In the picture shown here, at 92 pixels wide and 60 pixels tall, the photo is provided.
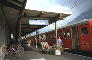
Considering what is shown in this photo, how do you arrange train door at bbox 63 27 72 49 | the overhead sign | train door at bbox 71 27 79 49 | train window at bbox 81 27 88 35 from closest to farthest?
train window at bbox 81 27 88 35 < train door at bbox 71 27 79 49 < train door at bbox 63 27 72 49 < the overhead sign

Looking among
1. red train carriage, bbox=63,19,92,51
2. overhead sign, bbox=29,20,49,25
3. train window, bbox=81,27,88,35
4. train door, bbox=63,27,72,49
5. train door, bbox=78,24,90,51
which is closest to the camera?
red train carriage, bbox=63,19,92,51

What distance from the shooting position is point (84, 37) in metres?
22.4

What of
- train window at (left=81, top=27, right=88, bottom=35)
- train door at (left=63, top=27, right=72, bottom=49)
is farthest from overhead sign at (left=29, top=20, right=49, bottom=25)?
train window at (left=81, top=27, right=88, bottom=35)

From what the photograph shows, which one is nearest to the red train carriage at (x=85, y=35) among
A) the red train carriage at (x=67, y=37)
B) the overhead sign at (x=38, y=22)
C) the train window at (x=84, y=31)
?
the train window at (x=84, y=31)

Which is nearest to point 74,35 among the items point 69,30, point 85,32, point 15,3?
point 69,30

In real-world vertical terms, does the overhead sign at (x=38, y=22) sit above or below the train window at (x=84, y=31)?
above

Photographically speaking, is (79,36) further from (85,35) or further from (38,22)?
(38,22)

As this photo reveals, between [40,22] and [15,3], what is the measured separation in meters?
11.0

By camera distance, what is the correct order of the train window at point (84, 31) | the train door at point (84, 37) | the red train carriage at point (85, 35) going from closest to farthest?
the red train carriage at point (85, 35)
the train door at point (84, 37)
the train window at point (84, 31)

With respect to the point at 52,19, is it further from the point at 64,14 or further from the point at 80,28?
the point at 80,28

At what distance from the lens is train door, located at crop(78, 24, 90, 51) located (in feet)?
71.5

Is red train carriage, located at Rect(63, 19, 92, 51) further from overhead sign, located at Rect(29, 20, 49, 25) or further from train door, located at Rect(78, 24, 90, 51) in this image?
overhead sign, located at Rect(29, 20, 49, 25)

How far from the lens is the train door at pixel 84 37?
21.8m

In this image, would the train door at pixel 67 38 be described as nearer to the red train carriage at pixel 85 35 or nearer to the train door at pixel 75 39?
the train door at pixel 75 39
